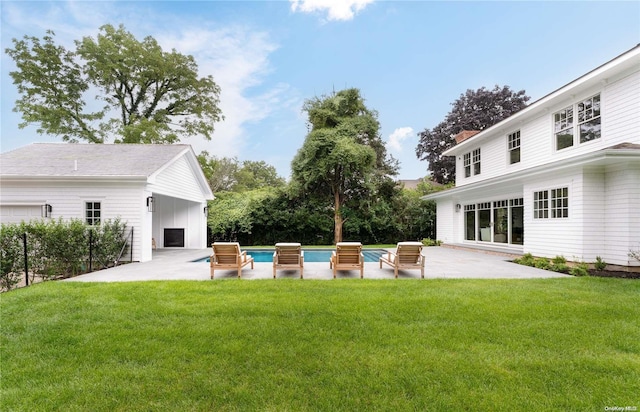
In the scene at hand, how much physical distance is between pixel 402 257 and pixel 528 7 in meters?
12.6

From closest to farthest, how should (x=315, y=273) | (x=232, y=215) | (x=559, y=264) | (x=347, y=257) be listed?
(x=347, y=257)
(x=315, y=273)
(x=559, y=264)
(x=232, y=215)

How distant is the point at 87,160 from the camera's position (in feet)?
42.6

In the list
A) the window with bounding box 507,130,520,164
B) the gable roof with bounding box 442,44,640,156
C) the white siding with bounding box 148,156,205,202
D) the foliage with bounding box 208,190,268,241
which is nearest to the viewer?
the gable roof with bounding box 442,44,640,156

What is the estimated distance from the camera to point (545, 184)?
1052 cm

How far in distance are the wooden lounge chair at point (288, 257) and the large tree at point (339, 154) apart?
33.5 ft

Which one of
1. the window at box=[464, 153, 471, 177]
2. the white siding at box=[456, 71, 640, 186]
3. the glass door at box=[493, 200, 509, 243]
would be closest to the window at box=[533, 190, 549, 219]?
the white siding at box=[456, 71, 640, 186]

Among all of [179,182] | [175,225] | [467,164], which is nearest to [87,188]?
[179,182]

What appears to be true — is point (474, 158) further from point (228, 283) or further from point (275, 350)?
point (275, 350)

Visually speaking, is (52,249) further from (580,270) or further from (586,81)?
(586,81)

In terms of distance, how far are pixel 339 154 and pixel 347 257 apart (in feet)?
33.8

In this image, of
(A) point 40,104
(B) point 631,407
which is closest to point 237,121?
(A) point 40,104

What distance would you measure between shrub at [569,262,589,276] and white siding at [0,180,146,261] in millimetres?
13833

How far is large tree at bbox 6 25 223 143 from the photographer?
2331 cm

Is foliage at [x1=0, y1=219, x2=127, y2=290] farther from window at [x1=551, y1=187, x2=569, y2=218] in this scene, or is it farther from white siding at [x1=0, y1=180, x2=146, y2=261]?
window at [x1=551, y1=187, x2=569, y2=218]
